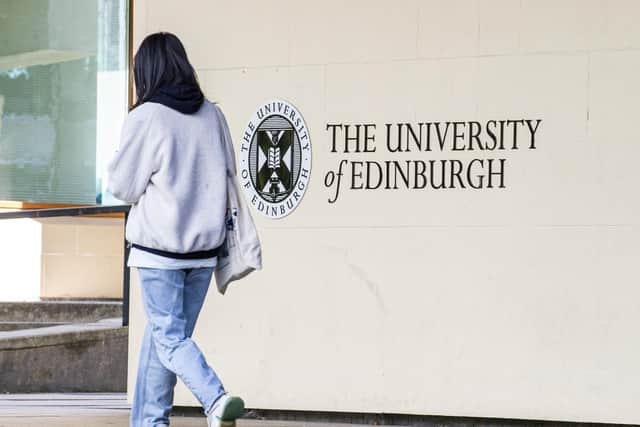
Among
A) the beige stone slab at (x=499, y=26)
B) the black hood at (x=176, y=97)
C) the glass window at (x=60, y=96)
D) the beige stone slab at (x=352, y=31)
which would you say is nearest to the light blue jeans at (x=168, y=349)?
the black hood at (x=176, y=97)

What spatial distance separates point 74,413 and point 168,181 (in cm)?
266

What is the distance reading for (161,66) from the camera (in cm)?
528

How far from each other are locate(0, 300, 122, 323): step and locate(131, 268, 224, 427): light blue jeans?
5325mm

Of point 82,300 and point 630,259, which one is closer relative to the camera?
point 630,259

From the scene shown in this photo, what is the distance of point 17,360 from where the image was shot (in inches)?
367

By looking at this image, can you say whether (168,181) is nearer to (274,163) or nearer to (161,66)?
(161,66)

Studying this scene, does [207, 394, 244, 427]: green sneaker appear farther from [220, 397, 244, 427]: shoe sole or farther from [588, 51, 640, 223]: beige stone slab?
[588, 51, 640, 223]: beige stone slab

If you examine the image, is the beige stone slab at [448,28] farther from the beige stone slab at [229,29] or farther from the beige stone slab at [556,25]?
the beige stone slab at [229,29]

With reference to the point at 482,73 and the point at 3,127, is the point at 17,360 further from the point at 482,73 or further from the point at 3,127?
the point at 482,73

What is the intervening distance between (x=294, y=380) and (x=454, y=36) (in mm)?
1939

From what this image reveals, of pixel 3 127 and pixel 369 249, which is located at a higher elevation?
pixel 3 127

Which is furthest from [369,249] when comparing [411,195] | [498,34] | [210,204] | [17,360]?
[17,360]

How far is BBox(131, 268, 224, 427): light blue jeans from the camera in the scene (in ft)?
16.6

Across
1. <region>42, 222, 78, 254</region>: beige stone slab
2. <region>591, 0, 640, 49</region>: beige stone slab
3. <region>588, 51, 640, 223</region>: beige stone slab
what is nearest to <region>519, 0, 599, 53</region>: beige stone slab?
<region>591, 0, 640, 49</region>: beige stone slab
